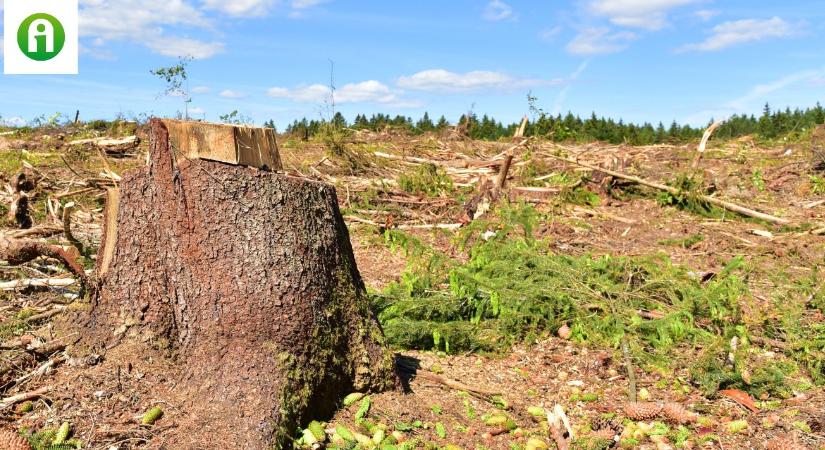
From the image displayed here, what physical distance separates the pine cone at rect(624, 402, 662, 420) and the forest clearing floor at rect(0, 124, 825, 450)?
2 centimetres

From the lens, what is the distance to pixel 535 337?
485 centimetres

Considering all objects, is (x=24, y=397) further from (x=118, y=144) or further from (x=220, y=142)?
(x=118, y=144)

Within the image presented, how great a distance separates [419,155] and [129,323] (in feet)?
32.6

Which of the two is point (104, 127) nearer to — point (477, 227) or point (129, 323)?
point (477, 227)

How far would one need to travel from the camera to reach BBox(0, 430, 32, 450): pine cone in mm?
2850

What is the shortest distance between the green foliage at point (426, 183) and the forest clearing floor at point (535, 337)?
646 mm

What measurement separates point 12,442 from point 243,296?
1.11 metres

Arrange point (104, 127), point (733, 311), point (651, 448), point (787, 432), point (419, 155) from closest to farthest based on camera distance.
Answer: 1. point (651, 448)
2. point (787, 432)
3. point (733, 311)
4. point (419, 155)
5. point (104, 127)

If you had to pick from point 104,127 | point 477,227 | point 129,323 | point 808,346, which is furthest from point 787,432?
point 104,127

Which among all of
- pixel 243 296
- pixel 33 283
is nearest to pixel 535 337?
pixel 243 296

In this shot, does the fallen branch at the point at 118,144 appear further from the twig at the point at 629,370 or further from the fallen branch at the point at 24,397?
the twig at the point at 629,370

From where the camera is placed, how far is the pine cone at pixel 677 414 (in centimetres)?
377

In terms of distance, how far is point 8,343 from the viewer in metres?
3.74

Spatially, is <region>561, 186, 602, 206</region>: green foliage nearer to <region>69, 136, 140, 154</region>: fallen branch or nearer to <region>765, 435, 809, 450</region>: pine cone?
<region>765, 435, 809, 450</region>: pine cone
